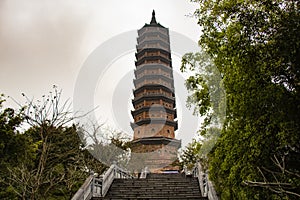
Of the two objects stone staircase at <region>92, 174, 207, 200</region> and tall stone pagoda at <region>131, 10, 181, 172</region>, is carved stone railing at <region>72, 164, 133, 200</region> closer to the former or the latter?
stone staircase at <region>92, 174, 207, 200</region>

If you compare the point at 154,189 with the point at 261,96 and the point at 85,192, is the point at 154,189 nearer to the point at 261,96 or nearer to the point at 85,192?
the point at 85,192

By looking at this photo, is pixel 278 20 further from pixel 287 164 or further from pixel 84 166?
pixel 84 166

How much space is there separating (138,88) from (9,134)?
1631 centimetres

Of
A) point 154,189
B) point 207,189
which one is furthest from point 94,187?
point 207,189

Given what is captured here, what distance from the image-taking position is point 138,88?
27.2m

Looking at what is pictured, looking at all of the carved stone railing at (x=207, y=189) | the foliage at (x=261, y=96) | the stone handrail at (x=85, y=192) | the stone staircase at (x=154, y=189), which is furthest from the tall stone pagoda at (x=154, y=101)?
the foliage at (x=261, y=96)

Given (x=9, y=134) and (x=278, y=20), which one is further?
(x=9, y=134)

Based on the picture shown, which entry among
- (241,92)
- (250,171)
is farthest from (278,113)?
A: (250,171)

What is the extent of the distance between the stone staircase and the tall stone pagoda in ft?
39.2

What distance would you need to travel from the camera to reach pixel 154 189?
9172mm

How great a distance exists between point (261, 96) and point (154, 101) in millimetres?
21447

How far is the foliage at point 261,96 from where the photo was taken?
15.0 feet

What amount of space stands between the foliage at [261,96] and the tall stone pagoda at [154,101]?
16.8 m

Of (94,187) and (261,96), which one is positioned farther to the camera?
(94,187)
